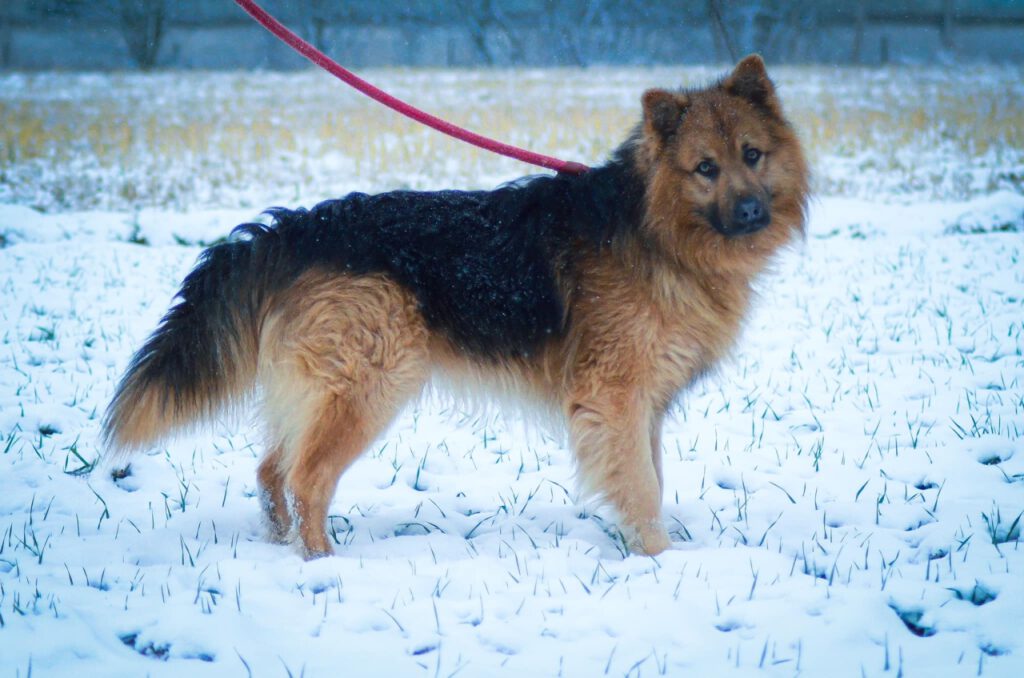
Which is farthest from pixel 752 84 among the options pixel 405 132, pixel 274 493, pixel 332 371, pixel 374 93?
pixel 405 132

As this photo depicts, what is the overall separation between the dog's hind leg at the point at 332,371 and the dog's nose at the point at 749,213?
1.47 m

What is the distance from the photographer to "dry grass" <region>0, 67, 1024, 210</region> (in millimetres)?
11688

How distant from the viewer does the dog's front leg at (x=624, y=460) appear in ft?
10.9

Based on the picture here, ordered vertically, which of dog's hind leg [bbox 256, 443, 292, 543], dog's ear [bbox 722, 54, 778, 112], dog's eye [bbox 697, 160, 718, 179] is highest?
dog's ear [bbox 722, 54, 778, 112]

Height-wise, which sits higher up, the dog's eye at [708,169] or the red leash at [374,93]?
the red leash at [374,93]

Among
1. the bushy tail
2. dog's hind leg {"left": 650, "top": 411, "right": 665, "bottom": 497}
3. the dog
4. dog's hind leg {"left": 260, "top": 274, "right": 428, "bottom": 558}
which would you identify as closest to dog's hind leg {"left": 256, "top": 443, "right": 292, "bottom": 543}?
the dog

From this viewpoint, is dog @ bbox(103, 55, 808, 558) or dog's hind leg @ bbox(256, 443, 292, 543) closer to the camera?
dog @ bbox(103, 55, 808, 558)

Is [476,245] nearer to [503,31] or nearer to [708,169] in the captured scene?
[708,169]

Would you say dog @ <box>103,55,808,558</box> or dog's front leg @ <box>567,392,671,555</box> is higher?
dog @ <box>103,55,808,558</box>

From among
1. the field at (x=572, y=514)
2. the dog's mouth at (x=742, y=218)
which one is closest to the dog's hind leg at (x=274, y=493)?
the field at (x=572, y=514)

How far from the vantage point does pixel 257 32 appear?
82.6 feet

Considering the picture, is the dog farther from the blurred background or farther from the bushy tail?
the blurred background

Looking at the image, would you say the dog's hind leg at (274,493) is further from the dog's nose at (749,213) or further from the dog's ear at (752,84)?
the dog's ear at (752,84)

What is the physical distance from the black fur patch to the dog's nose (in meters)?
0.44
